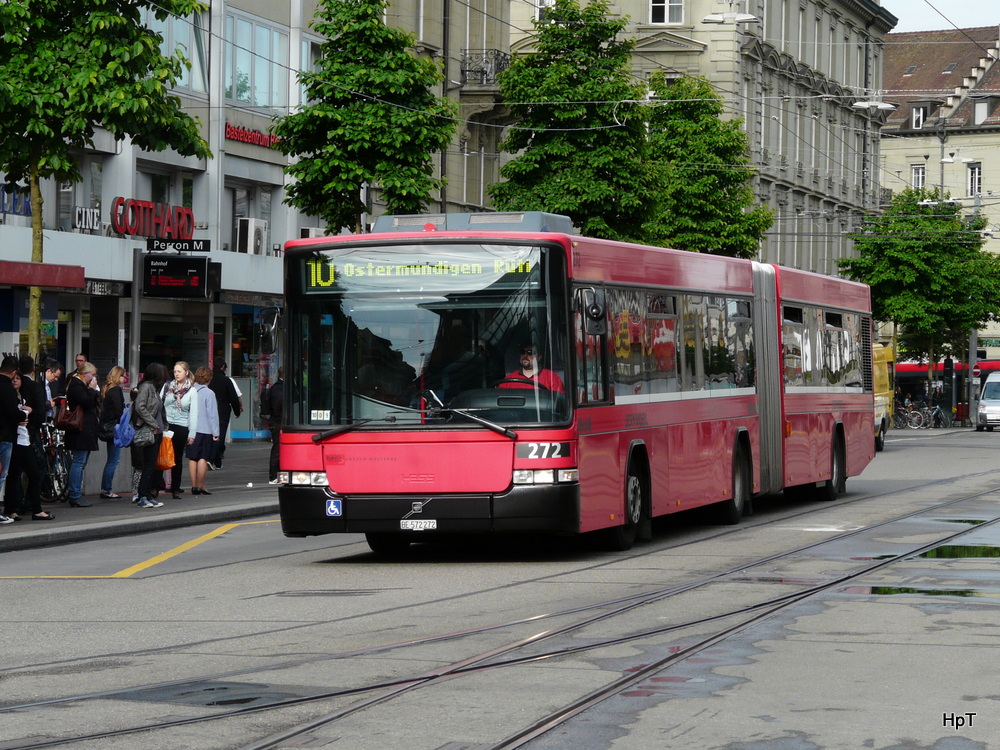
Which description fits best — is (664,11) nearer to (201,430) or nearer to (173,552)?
(201,430)

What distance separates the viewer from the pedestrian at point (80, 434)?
68.2 feet

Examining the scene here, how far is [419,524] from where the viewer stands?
14.0m

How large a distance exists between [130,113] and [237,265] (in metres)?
15.8

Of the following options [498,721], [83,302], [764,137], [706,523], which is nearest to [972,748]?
[498,721]

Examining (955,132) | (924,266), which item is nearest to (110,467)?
(924,266)

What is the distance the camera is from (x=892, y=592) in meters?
12.2

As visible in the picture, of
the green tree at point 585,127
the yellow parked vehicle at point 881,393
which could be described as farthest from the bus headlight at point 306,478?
the yellow parked vehicle at point 881,393

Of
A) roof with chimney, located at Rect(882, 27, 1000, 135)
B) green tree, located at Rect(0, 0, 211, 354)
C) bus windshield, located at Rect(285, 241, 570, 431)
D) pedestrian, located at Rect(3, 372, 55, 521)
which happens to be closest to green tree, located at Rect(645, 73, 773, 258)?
green tree, located at Rect(0, 0, 211, 354)

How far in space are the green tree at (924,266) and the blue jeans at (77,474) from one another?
5122 centimetres

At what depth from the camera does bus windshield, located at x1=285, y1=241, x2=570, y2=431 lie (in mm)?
13977

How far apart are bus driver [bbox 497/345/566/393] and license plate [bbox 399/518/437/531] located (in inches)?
47.4

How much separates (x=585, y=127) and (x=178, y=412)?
18.3 m

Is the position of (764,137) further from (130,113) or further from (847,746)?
(847,746)

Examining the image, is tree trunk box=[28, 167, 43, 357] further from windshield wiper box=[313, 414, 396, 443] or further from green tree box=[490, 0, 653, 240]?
green tree box=[490, 0, 653, 240]
